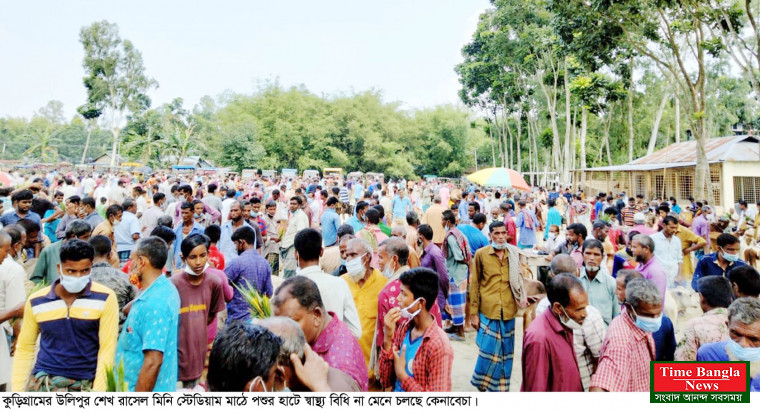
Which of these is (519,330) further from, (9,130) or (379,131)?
(9,130)

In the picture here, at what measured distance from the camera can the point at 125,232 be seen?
619cm

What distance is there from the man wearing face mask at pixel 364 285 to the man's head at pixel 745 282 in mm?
2552

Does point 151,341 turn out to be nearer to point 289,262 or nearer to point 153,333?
point 153,333

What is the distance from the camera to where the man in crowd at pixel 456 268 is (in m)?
5.89

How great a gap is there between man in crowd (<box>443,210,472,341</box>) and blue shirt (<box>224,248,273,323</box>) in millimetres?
2508

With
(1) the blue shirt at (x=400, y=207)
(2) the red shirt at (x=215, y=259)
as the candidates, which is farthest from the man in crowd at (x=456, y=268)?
(1) the blue shirt at (x=400, y=207)

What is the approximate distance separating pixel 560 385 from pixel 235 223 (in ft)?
14.8

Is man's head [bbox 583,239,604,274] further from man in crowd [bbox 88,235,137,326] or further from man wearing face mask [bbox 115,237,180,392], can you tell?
man in crowd [bbox 88,235,137,326]

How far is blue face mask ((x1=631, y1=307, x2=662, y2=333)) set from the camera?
2.61 meters

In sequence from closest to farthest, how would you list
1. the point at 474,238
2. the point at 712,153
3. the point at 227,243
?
the point at 227,243 < the point at 474,238 < the point at 712,153

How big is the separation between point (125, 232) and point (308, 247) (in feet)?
13.0

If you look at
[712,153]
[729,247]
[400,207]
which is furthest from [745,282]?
[712,153]

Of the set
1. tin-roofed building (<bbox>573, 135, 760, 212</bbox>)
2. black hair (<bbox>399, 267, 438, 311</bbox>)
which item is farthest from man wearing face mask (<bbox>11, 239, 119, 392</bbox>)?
tin-roofed building (<bbox>573, 135, 760, 212</bbox>)

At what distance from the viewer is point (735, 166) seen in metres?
18.1
